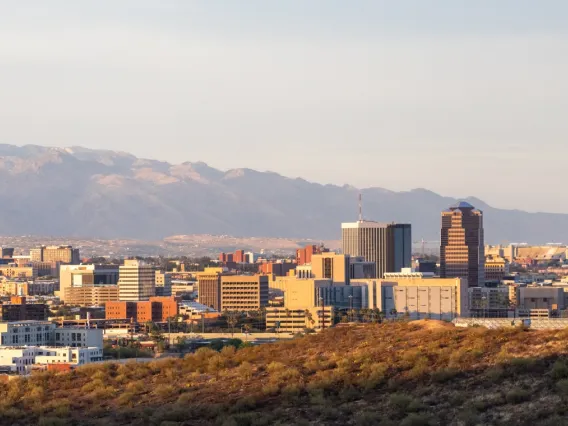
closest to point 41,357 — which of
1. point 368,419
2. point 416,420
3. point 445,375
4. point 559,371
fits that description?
point 445,375

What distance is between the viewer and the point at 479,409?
3756 centimetres

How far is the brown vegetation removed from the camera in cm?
3803

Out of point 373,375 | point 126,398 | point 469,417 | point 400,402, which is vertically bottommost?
point 126,398

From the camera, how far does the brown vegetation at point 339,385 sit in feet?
125

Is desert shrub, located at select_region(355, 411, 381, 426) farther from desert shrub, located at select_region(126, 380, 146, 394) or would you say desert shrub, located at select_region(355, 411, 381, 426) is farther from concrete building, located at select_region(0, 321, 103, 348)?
concrete building, located at select_region(0, 321, 103, 348)

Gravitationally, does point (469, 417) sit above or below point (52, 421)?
above

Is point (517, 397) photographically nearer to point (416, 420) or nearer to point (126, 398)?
point (416, 420)

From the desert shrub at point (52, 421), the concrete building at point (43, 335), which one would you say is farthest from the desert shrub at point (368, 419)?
the concrete building at point (43, 335)

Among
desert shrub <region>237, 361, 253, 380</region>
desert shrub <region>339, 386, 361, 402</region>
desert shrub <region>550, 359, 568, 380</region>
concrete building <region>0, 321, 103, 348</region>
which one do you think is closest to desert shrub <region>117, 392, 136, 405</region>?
desert shrub <region>237, 361, 253, 380</region>

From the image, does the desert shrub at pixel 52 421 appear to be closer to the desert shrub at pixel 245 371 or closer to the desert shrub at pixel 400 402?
the desert shrub at pixel 245 371

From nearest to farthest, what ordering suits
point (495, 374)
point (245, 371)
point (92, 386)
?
point (495, 374), point (245, 371), point (92, 386)

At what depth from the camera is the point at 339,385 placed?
41906 millimetres

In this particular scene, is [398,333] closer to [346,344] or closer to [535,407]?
[346,344]

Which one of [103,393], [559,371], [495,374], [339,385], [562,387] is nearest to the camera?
[562,387]
